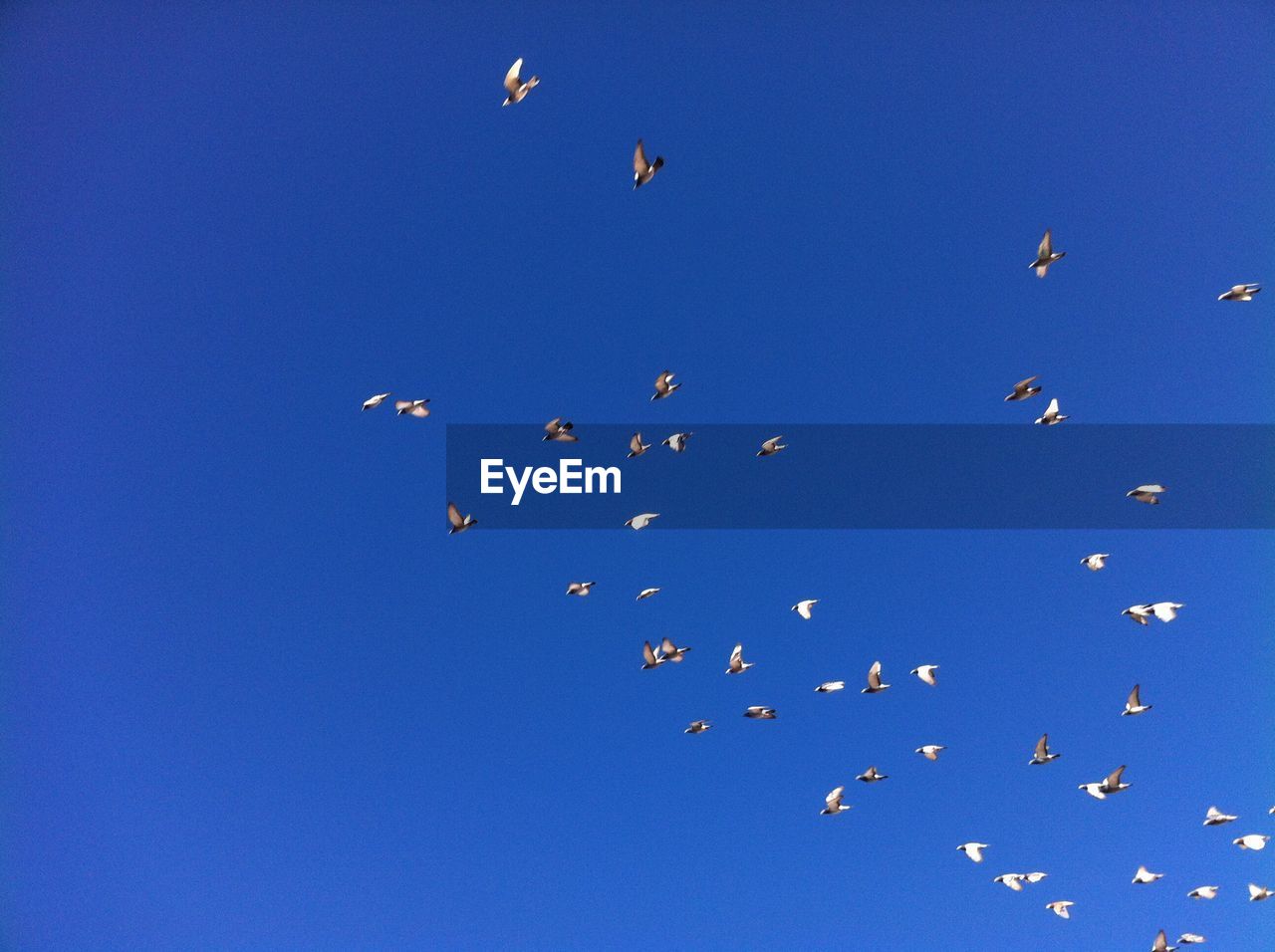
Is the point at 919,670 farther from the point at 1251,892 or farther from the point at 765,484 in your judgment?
the point at 1251,892

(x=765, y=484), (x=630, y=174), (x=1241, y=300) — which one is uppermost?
(x=630, y=174)

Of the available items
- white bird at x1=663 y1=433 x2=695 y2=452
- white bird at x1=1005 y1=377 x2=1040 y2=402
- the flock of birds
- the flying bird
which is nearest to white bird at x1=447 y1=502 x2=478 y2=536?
the flock of birds

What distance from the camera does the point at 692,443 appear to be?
649 centimetres

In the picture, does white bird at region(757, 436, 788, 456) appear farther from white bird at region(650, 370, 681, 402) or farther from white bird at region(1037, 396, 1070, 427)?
white bird at region(1037, 396, 1070, 427)

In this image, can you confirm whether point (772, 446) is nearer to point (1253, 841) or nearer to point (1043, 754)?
point (1043, 754)

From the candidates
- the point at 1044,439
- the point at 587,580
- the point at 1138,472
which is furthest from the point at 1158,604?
the point at 587,580

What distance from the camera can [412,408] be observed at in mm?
Answer: 6289

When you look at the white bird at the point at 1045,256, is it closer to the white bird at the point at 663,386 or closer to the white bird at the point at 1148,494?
the white bird at the point at 1148,494

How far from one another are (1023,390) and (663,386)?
90.9 inches

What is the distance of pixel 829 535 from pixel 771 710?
1227 millimetres

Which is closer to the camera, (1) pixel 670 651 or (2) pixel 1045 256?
(2) pixel 1045 256

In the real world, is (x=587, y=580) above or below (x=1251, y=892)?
above

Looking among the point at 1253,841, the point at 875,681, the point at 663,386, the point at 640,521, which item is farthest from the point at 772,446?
the point at 1253,841

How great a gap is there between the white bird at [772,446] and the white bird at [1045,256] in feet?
6.20
